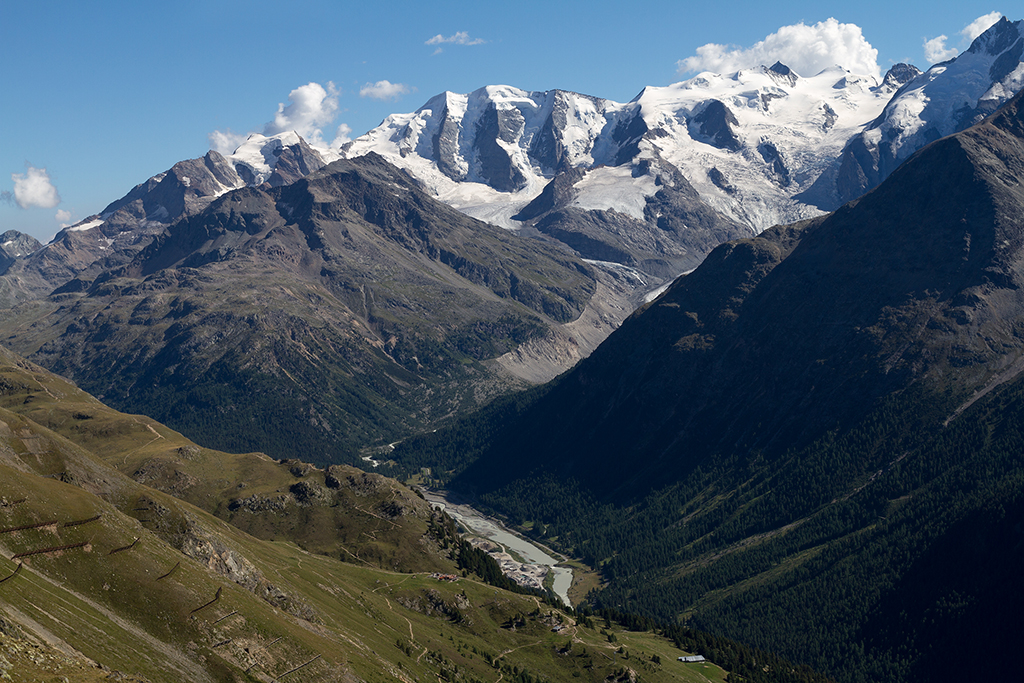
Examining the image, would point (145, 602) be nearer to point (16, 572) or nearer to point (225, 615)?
point (225, 615)

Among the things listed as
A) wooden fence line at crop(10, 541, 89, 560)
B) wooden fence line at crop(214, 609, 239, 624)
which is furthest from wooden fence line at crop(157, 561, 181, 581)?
wooden fence line at crop(10, 541, 89, 560)

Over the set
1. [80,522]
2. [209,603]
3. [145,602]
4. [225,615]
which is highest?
[80,522]

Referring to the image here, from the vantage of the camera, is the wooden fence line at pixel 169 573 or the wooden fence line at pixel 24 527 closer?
the wooden fence line at pixel 24 527

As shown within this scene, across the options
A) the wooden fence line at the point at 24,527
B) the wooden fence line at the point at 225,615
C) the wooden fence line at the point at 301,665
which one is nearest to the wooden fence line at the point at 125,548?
the wooden fence line at the point at 24,527

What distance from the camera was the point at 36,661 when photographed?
97562 millimetres

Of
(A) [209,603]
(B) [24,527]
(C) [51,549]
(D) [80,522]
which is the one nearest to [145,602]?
(A) [209,603]

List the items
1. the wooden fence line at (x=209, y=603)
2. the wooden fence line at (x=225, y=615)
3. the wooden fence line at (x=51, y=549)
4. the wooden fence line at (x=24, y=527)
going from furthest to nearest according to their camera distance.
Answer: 1. the wooden fence line at (x=225, y=615)
2. the wooden fence line at (x=209, y=603)
3. the wooden fence line at (x=24, y=527)
4. the wooden fence line at (x=51, y=549)

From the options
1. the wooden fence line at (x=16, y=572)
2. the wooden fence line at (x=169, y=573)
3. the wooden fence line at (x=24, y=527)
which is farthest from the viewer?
the wooden fence line at (x=169, y=573)

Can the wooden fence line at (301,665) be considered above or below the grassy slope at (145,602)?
below

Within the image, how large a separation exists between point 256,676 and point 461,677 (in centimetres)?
6286

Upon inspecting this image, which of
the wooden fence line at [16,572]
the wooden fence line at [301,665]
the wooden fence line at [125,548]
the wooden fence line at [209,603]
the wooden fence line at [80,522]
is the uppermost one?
the wooden fence line at [80,522]

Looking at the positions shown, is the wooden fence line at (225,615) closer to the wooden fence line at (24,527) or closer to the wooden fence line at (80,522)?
the wooden fence line at (80,522)

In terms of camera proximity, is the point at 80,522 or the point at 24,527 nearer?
the point at 24,527

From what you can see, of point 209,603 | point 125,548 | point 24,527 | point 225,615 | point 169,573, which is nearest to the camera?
point 24,527
